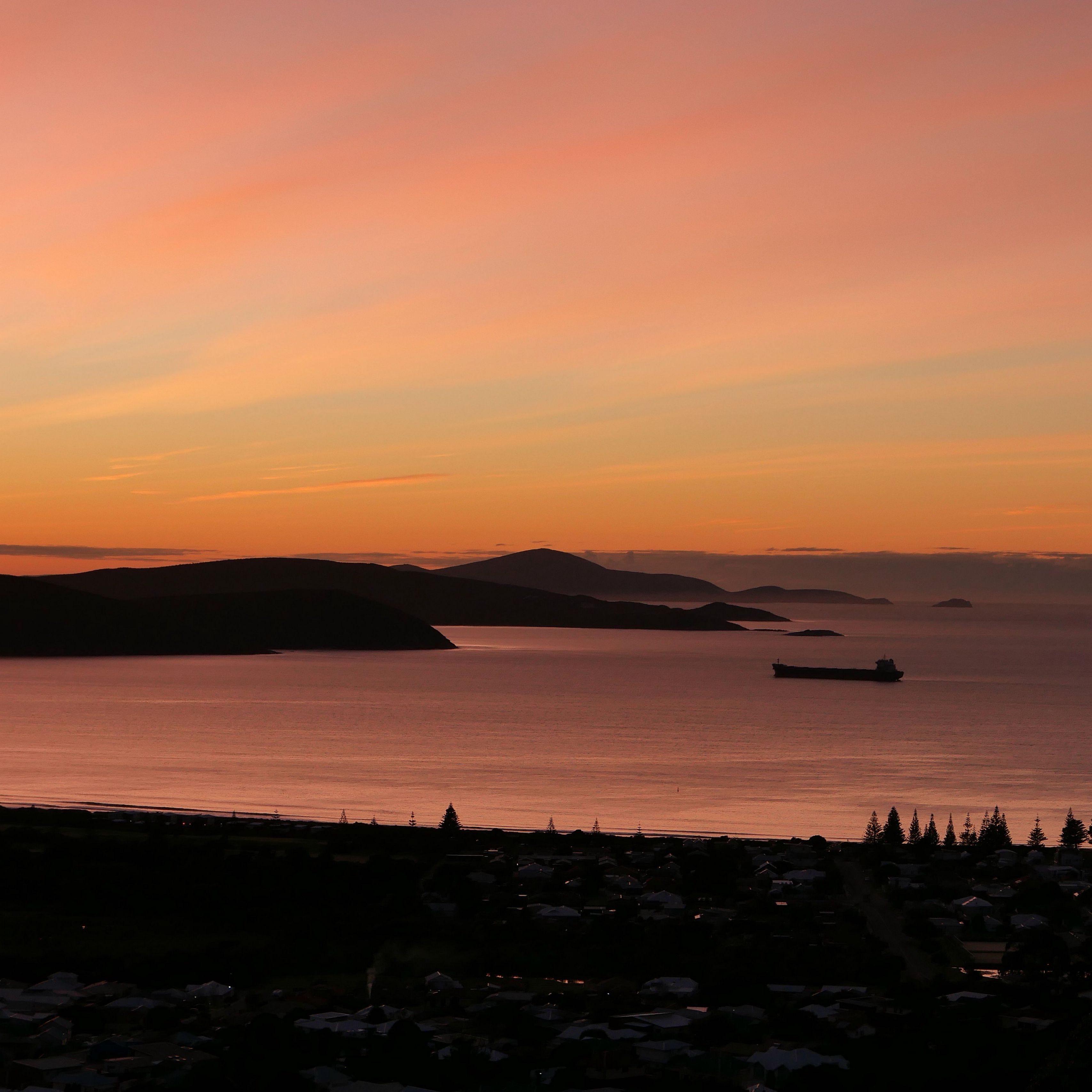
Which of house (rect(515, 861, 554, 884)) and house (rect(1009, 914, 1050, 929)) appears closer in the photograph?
house (rect(1009, 914, 1050, 929))

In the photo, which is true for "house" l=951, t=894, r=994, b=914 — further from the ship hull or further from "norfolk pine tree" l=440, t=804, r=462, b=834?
the ship hull

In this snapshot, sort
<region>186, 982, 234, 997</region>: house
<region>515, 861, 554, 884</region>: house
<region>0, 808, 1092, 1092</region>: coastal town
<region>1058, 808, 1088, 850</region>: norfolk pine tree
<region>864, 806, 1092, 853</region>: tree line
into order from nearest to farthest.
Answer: <region>0, 808, 1092, 1092</region>: coastal town < <region>186, 982, 234, 997</region>: house < <region>515, 861, 554, 884</region>: house < <region>864, 806, 1092, 853</region>: tree line < <region>1058, 808, 1088, 850</region>: norfolk pine tree

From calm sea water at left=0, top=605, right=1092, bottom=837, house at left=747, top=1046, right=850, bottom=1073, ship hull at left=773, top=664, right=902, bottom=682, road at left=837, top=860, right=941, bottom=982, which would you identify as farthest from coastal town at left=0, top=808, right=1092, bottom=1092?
ship hull at left=773, top=664, right=902, bottom=682

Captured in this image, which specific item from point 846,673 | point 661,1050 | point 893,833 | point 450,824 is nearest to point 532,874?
point 450,824

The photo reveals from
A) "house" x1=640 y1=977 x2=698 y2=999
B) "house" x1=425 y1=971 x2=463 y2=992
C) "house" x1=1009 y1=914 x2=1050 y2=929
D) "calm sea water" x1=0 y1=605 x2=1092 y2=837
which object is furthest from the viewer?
"calm sea water" x1=0 y1=605 x2=1092 y2=837

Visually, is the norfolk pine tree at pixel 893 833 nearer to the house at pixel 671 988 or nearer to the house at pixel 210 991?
the house at pixel 671 988

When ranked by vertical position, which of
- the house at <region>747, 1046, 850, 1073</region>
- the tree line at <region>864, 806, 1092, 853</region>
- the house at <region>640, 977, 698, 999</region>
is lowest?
the house at <region>640, 977, 698, 999</region>

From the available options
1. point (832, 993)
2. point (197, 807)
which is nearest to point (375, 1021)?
point (832, 993)

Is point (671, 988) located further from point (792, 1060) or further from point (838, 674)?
point (838, 674)

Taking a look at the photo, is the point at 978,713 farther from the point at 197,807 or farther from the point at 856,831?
the point at 197,807
